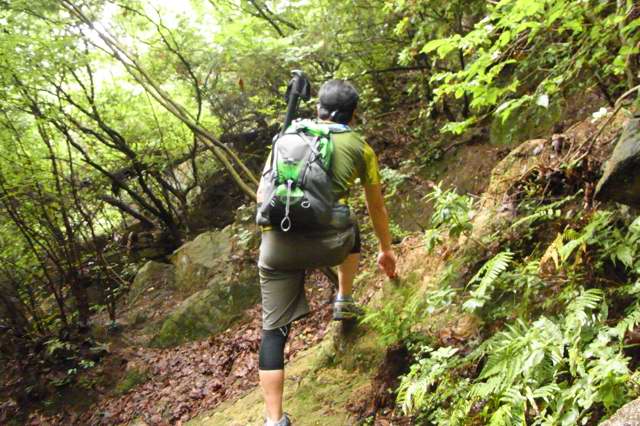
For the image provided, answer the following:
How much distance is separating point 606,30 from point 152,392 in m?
6.27

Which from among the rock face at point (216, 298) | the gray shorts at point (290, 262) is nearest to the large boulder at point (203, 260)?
the rock face at point (216, 298)

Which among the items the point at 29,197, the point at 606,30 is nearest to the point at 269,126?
the point at 29,197

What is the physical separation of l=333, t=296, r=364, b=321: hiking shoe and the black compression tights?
26.8 inches

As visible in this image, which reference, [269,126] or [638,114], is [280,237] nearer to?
[638,114]

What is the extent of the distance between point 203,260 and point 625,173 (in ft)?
24.5

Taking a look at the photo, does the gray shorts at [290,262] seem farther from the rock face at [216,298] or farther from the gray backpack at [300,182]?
the rock face at [216,298]

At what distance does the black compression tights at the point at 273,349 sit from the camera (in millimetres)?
2826

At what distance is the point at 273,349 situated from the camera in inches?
112

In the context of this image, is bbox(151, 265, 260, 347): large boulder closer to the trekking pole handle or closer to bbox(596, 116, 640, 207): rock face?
the trekking pole handle

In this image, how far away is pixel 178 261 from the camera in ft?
29.8

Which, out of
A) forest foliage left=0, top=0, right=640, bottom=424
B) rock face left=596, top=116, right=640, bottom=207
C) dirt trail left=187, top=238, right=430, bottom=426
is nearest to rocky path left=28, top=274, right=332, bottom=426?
dirt trail left=187, top=238, right=430, bottom=426

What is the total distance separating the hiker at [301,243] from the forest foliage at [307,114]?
66 cm

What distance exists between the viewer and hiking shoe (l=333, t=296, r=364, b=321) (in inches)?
137

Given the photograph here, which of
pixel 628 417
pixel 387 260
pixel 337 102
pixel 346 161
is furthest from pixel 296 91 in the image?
pixel 628 417
